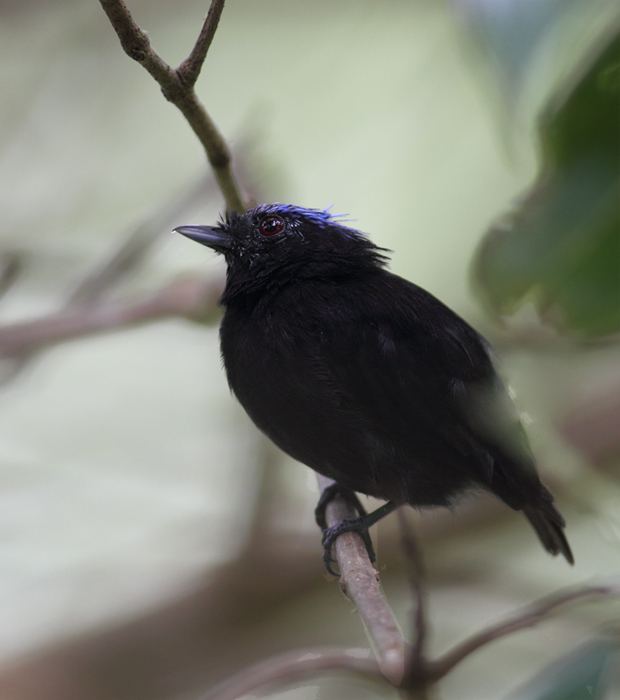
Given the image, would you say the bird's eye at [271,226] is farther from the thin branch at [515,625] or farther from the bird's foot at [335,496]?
the thin branch at [515,625]

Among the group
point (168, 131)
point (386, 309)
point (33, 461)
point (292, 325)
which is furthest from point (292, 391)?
point (168, 131)

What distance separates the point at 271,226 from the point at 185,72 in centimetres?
89

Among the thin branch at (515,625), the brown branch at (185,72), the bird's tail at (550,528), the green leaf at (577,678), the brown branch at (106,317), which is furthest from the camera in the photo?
the brown branch at (106,317)

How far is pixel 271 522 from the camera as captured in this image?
406cm

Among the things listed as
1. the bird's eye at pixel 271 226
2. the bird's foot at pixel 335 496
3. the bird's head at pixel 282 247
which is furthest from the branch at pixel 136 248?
the bird's foot at pixel 335 496

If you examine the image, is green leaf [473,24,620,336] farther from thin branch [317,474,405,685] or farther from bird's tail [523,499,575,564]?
bird's tail [523,499,575,564]

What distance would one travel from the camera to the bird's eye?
2.90 m

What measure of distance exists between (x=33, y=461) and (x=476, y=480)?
3.24 m

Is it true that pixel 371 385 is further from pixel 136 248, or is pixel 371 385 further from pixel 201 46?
pixel 136 248

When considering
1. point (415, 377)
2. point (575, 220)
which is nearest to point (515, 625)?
point (415, 377)

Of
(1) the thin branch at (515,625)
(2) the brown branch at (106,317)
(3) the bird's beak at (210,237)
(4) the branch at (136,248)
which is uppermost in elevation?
(4) the branch at (136,248)

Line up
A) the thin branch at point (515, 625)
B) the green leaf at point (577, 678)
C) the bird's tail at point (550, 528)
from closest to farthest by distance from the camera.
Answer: the green leaf at point (577, 678)
the thin branch at point (515, 625)
the bird's tail at point (550, 528)

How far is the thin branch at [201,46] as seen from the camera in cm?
190

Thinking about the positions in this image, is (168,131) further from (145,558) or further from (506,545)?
(506,545)
